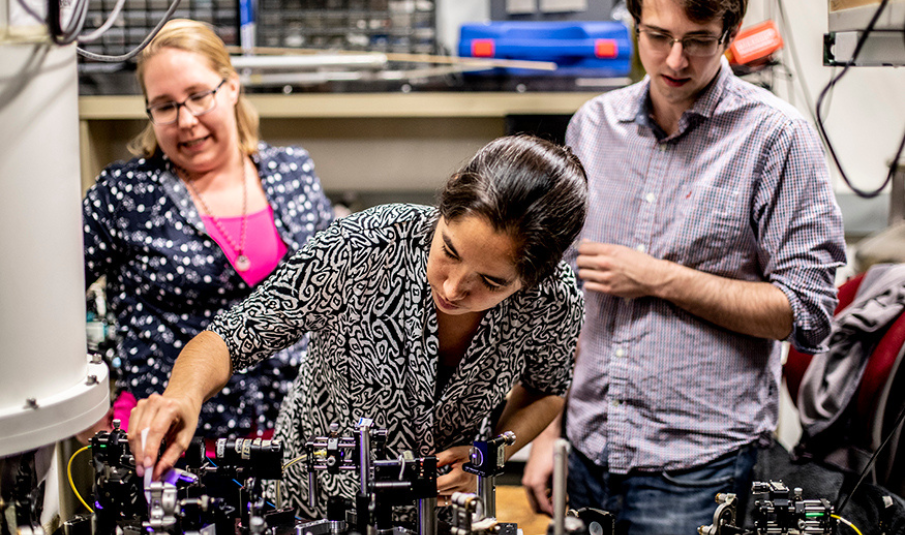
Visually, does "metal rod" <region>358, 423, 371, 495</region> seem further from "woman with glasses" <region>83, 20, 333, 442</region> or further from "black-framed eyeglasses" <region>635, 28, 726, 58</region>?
"black-framed eyeglasses" <region>635, 28, 726, 58</region>

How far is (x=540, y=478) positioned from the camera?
1.55 meters

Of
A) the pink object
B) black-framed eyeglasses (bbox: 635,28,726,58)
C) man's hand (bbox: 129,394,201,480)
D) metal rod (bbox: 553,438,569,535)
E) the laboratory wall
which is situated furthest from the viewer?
the laboratory wall

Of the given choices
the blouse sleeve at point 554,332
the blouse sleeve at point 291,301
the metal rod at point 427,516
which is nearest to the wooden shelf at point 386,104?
the blouse sleeve at point 554,332

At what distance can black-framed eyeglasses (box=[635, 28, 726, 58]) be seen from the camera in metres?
1.43

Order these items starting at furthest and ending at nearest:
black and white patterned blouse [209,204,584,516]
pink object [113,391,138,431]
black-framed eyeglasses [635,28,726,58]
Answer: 1. pink object [113,391,138,431]
2. black-framed eyeglasses [635,28,726,58]
3. black and white patterned blouse [209,204,584,516]

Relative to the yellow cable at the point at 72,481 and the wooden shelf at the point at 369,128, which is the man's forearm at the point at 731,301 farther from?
the wooden shelf at the point at 369,128

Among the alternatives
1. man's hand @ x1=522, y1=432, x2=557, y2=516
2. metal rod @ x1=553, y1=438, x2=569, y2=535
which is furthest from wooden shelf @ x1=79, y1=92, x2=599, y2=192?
metal rod @ x1=553, y1=438, x2=569, y2=535

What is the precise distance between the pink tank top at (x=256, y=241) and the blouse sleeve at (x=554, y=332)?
664 mm

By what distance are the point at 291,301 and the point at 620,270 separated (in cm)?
62

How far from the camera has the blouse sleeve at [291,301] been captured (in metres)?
1.19

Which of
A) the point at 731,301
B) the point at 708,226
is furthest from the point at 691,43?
the point at 731,301

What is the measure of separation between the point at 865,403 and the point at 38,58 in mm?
1806

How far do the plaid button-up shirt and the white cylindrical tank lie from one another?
0.98m

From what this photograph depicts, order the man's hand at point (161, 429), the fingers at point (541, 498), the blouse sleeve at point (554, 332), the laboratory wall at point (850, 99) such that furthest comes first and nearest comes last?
the laboratory wall at point (850, 99)
the fingers at point (541, 498)
the blouse sleeve at point (554, 332)
the man's hand at point (161, 429)
